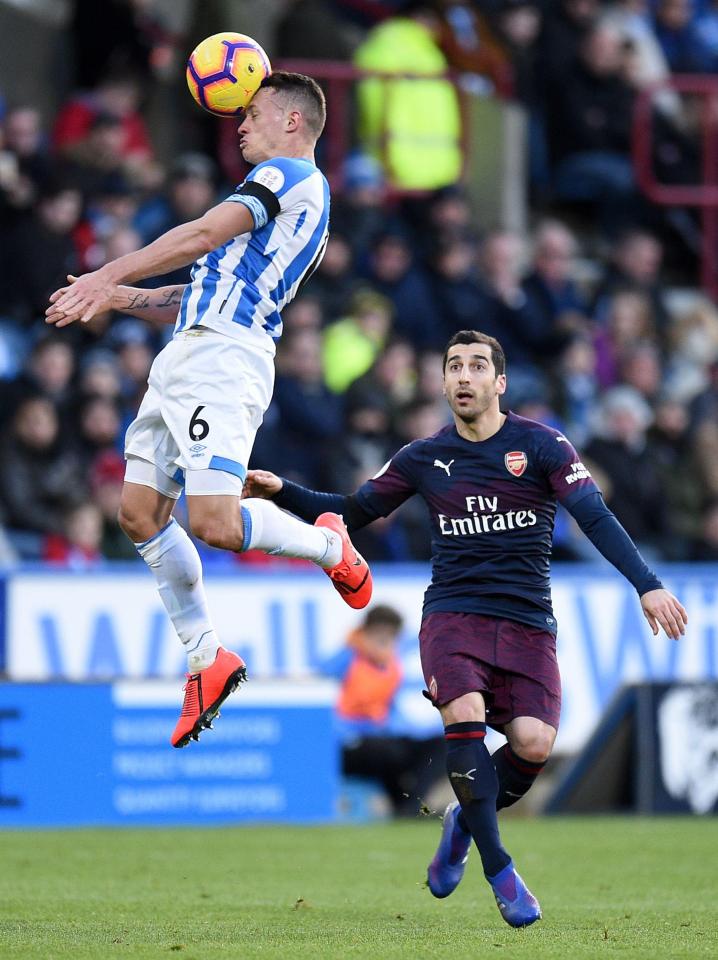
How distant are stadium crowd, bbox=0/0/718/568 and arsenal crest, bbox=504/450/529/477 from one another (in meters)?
5.99

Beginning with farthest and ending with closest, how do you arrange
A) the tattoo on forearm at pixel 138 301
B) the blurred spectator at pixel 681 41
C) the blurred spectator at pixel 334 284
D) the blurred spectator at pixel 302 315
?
1. the blurred spectator at pixel 681 41
2. the blurred spectator at pixel 334 284
3. the blurred spectator at pixel 302 315
4. the tattoo on forearm at pixel 138 301

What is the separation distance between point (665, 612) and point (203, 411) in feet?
6.26

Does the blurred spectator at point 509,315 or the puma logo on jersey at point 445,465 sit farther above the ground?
the blurred spectator at point 509,315

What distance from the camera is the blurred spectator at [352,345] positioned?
1542 cm

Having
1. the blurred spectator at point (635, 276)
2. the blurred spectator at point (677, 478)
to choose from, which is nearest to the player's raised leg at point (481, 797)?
the blurred spectator at point (677, 478)

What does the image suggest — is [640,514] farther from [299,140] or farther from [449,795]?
[299,140]

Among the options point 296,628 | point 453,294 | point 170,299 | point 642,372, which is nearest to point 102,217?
point 453,294

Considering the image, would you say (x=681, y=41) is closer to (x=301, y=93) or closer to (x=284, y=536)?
(x=301, y=93)

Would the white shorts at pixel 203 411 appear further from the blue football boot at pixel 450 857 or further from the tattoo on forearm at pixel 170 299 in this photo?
the blue football boot at pixel 450 857

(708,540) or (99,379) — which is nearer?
(99,379)

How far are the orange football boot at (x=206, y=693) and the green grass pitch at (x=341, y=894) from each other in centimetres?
75

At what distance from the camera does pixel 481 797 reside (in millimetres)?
7211

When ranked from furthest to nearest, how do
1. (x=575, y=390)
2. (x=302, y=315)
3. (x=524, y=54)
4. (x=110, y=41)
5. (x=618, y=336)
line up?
(x=524, y=54), (x=618, y=336), (x=110, y=41), (x=575, y=390), (x=302, y=315)

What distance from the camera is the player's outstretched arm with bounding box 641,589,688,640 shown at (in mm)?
6906
